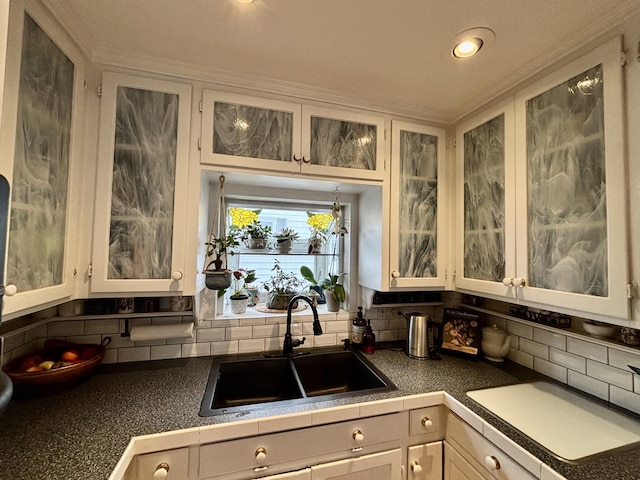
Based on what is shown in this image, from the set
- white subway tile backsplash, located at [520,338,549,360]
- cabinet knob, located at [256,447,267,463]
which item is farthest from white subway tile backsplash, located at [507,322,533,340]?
cabinet knob, located at [256,447,267,463]

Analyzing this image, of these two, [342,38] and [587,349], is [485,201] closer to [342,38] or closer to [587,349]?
[587,349]

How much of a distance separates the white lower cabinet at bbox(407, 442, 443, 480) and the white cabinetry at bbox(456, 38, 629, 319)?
74 centimetres

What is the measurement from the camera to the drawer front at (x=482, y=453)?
3.12 feet

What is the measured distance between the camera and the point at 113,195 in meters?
1.24

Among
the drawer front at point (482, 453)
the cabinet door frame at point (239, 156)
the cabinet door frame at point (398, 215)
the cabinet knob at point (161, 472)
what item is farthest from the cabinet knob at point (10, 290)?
the drawer front at point (482, 453)

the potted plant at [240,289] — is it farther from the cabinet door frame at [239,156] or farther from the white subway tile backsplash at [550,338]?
the white subway tile backsplash at [550,338]

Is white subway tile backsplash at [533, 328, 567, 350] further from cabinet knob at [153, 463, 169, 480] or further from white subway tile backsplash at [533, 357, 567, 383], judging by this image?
cabinet knob at [153, 463, 169, 480]

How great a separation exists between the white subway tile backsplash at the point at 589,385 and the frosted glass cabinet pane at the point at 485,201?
20.3 inches

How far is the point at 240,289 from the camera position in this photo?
1.82m

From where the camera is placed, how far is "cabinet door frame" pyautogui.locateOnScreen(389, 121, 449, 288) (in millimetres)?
1581

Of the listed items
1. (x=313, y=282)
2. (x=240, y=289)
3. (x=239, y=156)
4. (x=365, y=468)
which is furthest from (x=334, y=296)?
(x=239, y=156)

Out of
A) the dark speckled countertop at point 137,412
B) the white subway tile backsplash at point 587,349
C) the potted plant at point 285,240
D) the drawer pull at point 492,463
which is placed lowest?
the drawer pull at point 492,463

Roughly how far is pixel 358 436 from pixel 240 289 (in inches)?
41.8

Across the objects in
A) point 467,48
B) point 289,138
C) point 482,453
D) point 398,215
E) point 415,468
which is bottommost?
point 415,468
